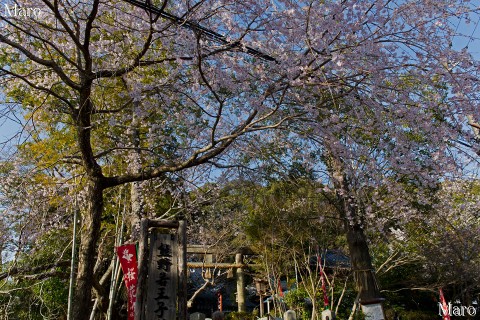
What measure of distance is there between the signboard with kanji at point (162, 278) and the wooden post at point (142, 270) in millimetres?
62

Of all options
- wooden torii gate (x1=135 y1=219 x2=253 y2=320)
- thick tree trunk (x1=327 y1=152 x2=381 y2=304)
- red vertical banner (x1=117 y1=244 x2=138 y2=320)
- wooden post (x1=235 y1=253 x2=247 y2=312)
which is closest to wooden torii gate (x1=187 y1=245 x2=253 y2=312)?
wooden post (x1=235 y1=253 x2=247 y2=312)

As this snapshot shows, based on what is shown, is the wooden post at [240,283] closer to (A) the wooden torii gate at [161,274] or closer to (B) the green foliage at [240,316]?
(B) the green foliage at [240,316]

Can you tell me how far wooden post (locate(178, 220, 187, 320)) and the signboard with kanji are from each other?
0.05 meters

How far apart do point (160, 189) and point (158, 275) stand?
4634 millimetres

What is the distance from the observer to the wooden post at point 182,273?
187 inches

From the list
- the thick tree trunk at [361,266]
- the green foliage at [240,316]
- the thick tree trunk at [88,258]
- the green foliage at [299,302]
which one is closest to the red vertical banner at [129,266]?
the thick tree trunk at [88,258]

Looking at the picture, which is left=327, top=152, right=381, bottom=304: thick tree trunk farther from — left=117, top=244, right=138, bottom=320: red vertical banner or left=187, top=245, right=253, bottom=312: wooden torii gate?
left=187, top=245, right=253, bottom=312: wooden torii gate

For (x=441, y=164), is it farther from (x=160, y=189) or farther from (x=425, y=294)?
(x=425, y=294)

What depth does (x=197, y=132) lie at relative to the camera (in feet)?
22.5

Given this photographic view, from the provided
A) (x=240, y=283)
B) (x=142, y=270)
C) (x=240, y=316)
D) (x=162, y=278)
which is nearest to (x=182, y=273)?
(x=162, y=278)

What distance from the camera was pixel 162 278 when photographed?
4.90m

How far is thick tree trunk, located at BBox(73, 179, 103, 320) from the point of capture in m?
4.67

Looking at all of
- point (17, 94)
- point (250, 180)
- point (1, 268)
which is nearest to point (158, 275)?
point (250, 180)

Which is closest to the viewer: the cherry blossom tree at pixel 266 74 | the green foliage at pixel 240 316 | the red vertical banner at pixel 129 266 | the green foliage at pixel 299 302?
the cherry blossom tree at pixel 266 74
